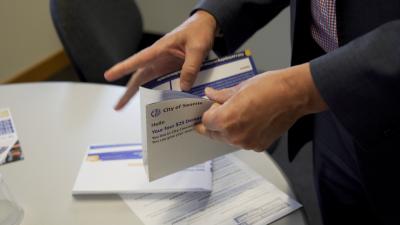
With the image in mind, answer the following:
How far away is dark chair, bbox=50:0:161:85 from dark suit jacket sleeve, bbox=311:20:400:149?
2.77ft

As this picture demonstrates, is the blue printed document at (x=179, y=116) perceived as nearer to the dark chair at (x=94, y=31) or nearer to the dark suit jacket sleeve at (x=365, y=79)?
the dark suit jacket sleeve at (x=365, y=79)

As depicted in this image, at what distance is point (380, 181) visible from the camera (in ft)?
2.54

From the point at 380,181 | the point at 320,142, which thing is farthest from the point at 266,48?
the point at 380,181

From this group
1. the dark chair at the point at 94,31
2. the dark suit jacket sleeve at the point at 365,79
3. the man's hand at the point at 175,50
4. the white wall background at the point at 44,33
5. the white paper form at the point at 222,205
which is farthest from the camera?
the white wall background at the point at 44,33

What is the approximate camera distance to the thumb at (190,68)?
0.74 meters

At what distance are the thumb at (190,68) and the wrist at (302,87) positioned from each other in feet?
0.64

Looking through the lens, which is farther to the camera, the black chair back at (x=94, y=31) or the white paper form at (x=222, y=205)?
the black chair back at (x=94, y=31)

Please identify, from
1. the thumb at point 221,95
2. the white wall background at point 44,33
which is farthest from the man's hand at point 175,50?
the white wall background at point 44,33

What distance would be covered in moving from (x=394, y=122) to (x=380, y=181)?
7.9 inches

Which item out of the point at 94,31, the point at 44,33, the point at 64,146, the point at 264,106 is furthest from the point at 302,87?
the point at 44,33

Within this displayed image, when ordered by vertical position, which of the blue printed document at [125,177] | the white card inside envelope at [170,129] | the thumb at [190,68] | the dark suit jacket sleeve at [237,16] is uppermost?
the dark suit jacket sleeve at [237,16]

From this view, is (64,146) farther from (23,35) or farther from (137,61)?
(23,35)

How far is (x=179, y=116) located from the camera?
25.2 inches

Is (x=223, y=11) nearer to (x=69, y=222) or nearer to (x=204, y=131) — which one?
(x=204, y=131)
